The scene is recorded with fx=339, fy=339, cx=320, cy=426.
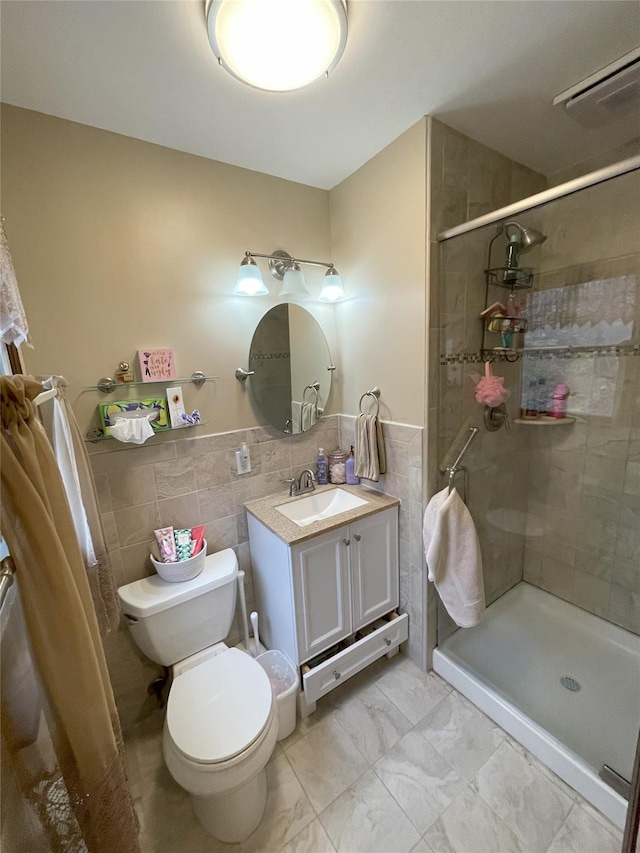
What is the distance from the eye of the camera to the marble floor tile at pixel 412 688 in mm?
1589

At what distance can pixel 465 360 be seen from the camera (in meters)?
1.65

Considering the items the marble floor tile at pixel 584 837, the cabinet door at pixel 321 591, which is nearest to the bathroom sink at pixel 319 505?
the cabinet door at pixel 321 591

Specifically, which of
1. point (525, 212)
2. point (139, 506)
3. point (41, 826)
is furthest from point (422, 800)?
point (525, 212)

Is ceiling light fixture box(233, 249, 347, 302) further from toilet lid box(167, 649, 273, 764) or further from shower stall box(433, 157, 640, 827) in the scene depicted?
toilet lid box(167, 649, 273, 764)

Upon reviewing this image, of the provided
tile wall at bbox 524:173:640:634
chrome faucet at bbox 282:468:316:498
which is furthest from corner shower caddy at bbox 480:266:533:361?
chrome faucet at bbox 282:468:316:498

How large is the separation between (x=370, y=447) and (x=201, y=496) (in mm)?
864

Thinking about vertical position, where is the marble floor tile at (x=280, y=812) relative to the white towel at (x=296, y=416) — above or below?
below

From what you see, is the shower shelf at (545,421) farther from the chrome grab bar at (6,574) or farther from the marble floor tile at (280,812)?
the chrome grab bar at (6,574)

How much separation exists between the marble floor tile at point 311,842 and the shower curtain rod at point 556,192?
7.47 ft

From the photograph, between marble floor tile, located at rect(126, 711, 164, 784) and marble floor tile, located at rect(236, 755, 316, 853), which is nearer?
marble floor tile, located at rect(236, 755, 316, 853)

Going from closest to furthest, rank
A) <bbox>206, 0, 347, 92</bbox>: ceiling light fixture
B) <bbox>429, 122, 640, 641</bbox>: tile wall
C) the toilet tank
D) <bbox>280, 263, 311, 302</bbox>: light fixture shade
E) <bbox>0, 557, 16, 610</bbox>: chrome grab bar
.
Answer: <bbox>0, 557, 16, 610</bbox>: chrome grab bar < <bbox>206, 0, 347, 92</bbox>: ceiling light fixture < the toilet tank < <bbox>429, 122, 640, 641</bbox>: tile wall < <bbox>280, 263, 311, 302</bbox>: light fixture shade

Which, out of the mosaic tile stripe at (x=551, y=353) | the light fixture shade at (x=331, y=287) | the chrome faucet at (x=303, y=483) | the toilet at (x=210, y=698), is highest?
the light fixture shade at (x=331, y=287)

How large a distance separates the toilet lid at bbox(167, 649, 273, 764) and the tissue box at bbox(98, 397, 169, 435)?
3.27 feet

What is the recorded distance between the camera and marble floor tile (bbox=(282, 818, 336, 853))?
1.14m
